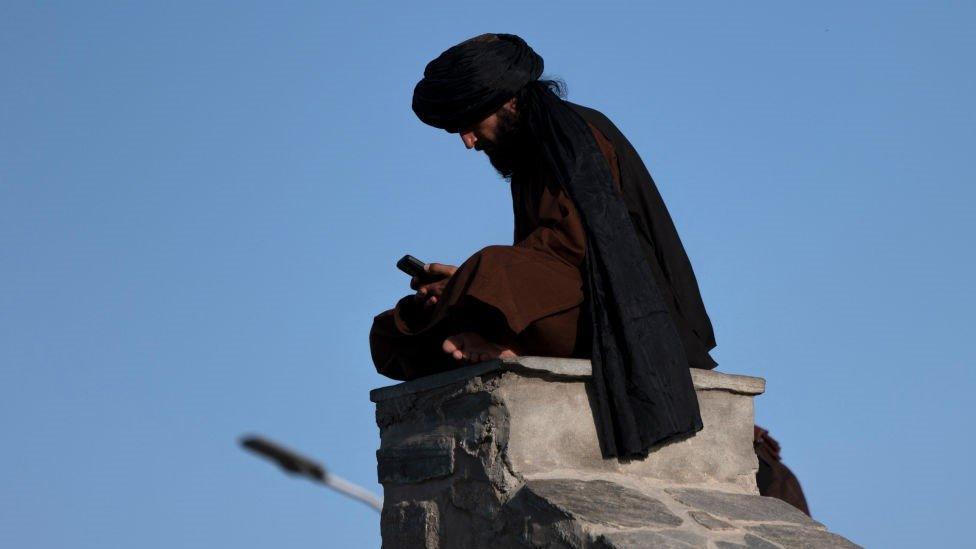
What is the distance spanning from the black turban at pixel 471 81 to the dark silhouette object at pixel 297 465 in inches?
130

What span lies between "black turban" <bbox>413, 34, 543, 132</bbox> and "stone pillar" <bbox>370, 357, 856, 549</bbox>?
101 centimetres

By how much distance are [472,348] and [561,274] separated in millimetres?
421

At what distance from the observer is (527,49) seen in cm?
499

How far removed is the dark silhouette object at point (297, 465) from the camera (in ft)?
4.75

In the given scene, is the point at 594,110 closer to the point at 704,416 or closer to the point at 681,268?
the point at 681,268

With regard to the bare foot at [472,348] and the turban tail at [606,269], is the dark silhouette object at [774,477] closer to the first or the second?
the turban tail at [606,269]

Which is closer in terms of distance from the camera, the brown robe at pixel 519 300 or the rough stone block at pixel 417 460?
the brown robe at pixel 519 300

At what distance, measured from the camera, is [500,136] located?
16.2 ft

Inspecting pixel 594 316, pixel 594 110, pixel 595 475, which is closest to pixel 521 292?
pixel 594 316

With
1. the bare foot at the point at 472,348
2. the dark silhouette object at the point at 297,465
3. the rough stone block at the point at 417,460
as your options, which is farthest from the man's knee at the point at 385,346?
the dark silhouette object at the point at 297,465

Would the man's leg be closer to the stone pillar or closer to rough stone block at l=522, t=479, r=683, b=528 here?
the stone pillar

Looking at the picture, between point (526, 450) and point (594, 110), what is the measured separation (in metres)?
1.52

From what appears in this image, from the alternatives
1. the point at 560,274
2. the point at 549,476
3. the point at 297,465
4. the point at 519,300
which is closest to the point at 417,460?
the point at 549,476

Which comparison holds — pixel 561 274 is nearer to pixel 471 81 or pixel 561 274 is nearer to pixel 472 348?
pixel 472 348
